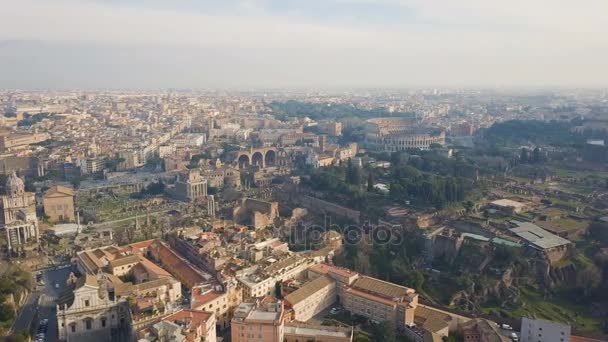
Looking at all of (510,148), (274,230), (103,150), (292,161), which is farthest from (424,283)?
(103,150)

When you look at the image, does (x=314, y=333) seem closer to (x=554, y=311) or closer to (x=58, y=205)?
(x=554, y=311)

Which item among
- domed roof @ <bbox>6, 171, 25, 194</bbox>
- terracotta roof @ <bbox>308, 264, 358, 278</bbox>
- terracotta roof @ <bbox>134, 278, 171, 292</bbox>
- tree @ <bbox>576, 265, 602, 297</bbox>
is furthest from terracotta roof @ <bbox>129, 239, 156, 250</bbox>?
tree @ <bbox>576, 265, 602, 297</bbox>

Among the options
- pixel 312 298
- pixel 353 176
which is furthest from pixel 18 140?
pixel 312 298

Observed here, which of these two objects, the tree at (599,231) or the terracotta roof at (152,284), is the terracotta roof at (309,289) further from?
the tree at (599,231)

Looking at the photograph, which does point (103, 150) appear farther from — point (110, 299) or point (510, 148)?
point (510, 148)

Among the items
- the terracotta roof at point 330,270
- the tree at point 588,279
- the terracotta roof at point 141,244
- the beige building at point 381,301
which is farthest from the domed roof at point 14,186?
the tree at point 588,279

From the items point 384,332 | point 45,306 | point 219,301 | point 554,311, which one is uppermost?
point 219,301

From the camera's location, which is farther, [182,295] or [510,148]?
[510,148]
